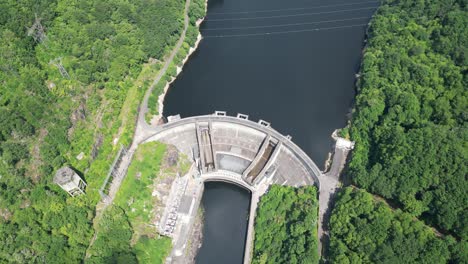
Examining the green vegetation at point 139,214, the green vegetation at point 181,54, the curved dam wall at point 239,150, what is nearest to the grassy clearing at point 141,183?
the green vegetation at point 139,214

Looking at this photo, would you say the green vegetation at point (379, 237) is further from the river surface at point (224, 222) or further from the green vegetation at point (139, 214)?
the green vegetation at point (139, 214)

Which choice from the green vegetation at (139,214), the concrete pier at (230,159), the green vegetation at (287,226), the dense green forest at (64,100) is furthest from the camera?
the concrete pier at (230,159)

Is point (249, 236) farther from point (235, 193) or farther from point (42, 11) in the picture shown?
point (42, 11)

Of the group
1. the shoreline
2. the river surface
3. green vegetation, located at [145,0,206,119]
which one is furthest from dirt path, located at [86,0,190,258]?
the river surface

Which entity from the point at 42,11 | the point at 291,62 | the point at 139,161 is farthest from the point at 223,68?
the point at 42,11

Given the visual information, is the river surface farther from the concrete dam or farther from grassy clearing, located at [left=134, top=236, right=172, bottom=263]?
grassy clearing, located at [left=134, top=236, right=172, bottom=263]
